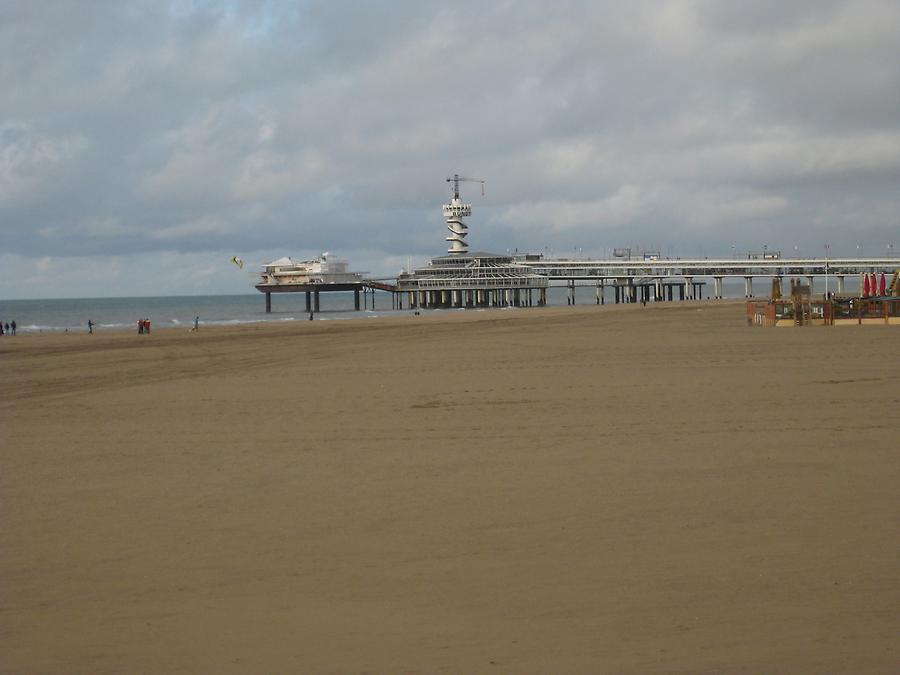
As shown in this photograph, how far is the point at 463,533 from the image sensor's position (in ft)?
21.4

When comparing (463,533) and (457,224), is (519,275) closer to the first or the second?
(457,224)

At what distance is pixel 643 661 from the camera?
14.6ft

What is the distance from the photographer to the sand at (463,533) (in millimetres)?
4738

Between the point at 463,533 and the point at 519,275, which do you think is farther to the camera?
the point at 519,275

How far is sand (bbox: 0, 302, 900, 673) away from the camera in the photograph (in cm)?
474

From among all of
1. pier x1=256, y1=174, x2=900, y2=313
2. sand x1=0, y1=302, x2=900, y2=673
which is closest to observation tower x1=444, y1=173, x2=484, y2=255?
pier x1=256, y1=174, x2=900, y2=313

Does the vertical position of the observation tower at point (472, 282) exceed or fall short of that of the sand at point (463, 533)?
it exceeds it

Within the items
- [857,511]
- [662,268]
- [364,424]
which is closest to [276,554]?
[857,511]

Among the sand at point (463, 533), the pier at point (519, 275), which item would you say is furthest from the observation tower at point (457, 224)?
the sand at point (463, 533)

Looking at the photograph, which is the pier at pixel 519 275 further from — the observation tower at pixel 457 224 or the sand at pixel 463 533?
the sand at pixel 463 533

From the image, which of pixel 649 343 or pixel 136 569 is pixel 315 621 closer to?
pixel 136 569

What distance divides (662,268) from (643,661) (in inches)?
4432

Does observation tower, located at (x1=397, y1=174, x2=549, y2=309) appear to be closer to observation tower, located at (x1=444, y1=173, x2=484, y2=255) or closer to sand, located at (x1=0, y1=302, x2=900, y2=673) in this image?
observation tower, located at (x1=444, y1=173, x2=484, y2=255)

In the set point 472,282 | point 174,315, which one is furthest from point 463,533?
point 472,282
